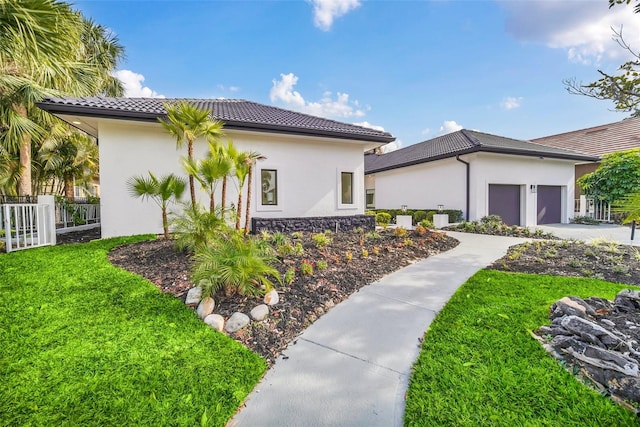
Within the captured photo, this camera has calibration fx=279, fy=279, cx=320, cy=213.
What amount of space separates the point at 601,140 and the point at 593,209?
6.70m

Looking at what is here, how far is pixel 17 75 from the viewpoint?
953 cm

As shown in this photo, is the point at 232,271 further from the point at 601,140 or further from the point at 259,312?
the point at 601,140

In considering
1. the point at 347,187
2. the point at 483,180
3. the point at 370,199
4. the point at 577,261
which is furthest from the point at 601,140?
the point at 347,187

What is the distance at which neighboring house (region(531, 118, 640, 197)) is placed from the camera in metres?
17.2

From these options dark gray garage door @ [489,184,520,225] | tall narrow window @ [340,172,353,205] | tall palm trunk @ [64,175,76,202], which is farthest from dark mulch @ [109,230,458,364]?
tall palm trunk @ [64,175,76,202]

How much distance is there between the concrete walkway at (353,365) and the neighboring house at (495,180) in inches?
397

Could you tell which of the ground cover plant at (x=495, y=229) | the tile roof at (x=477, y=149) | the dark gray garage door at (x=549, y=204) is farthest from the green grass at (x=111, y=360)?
the dark gray garage door at (x=549, y=204)

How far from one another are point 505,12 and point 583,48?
2183mm

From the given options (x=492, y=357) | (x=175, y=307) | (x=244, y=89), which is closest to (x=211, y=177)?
(x=175, y=307)

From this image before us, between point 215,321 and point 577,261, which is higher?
point 577,261

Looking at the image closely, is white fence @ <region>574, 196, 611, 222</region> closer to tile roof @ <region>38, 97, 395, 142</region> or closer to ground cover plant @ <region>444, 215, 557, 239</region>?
ground cover plant @ <region>444, 215, 557, 239</region>

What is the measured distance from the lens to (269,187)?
31.1 feet

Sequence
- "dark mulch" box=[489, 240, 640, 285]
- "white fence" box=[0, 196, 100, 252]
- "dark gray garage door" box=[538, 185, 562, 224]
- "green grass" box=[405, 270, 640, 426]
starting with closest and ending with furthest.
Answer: "green grass" box=[405, 270, 640, 426], "dark mulch" box=[489, 240, 640, 285], "white fence" box=[0, 196, 100, 252], "dark gray garage door" box=[538, 185, 562, 224]

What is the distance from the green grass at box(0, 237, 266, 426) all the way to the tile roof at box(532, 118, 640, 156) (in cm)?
2425
